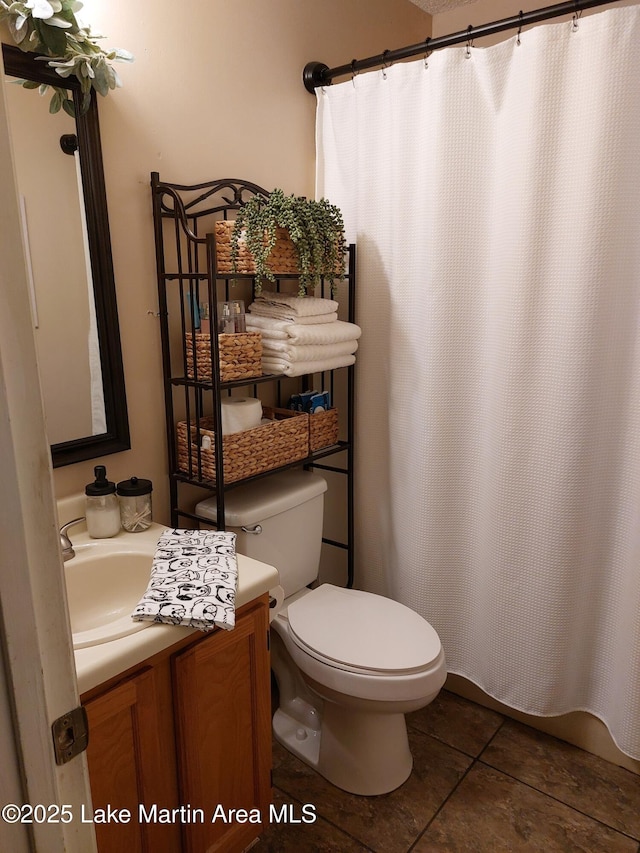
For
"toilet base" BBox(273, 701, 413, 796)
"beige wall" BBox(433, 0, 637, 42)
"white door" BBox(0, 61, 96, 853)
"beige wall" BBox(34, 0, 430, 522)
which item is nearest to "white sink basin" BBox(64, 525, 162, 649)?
"beige wall" BBox(34, 0, 430, 522)

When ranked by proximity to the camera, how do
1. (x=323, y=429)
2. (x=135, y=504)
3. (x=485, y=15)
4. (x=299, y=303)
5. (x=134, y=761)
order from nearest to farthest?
(x=134, y=761), (x=135, y=504), (x=299, y=303), (x=323, y=429), (x=485, y=15)

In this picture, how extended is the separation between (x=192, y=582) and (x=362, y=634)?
A: 1.98 feet

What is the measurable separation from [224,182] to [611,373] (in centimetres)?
119

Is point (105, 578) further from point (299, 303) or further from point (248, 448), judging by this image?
point (299, 303)

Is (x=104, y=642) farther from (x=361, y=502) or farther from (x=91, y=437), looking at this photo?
(x=361, y=502)

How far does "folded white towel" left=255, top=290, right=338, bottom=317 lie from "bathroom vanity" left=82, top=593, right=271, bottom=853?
803mm

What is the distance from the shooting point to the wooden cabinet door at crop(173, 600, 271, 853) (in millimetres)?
1260

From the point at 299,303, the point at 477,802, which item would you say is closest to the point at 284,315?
the point at 299,303

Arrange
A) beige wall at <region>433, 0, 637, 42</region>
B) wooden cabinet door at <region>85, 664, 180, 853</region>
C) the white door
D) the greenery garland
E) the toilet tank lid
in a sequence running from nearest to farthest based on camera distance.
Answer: the white door
wooden cabinet door at <region>85, 664, 180, 853</region>
the greenery garland
the toilet tank lid
beige wall at <region>433, 0, 637, 42</region>

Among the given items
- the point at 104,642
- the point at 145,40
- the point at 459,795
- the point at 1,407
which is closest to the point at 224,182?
the point at 145,40

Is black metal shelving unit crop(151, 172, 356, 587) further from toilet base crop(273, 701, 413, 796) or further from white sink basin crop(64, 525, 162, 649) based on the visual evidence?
toilet base crop(273, 701, 413, 796)

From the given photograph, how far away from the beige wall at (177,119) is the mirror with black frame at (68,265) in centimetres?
6

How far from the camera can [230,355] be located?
1591 mm

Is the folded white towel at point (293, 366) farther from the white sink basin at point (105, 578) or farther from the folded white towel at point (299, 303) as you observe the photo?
the white sink basin at point (105, 578)
